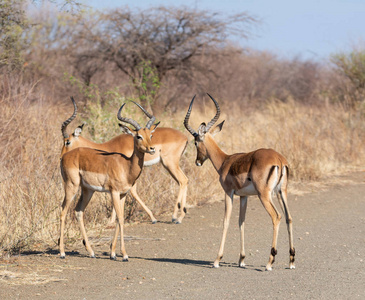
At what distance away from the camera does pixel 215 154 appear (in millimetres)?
7676

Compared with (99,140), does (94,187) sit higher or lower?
lower

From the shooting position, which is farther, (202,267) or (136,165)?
(136,165)

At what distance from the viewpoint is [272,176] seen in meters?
6.56

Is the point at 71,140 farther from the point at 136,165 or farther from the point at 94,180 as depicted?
the point at 136,165

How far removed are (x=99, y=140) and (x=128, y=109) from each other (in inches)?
41.2

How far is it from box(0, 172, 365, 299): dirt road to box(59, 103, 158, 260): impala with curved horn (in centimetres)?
57

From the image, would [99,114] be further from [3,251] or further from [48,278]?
[48,278]

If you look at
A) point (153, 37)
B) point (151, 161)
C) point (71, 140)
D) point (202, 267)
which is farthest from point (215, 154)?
point (153, 37)

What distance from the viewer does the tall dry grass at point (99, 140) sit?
27.0 feet

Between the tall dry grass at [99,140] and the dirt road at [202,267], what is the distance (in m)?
0.60

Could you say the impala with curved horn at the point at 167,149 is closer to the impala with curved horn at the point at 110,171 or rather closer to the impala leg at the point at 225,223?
the impala with curved horn at the point at 110,171

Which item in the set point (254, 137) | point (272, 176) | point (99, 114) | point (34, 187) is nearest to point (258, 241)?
point (272, 176)

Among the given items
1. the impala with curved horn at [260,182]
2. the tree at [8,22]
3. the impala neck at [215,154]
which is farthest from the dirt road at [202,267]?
the tree at [8,22]

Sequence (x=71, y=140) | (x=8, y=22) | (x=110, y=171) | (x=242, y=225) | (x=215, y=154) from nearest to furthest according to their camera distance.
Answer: (x=242, y=225) < (x=110, y=171) < (x=215, y=154) < (x=71, y=140) < (x=8, y=22)
